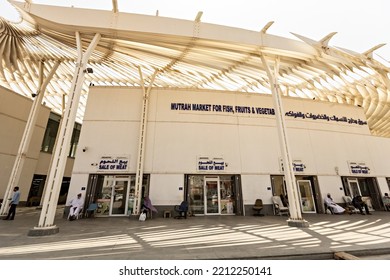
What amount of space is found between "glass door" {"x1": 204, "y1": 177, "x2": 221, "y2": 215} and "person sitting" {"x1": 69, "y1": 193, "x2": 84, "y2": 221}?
632cm

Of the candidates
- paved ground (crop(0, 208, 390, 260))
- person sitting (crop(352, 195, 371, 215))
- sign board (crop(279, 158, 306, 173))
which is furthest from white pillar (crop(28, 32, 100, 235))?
person sitting (crop(352, 195, 371, 215))

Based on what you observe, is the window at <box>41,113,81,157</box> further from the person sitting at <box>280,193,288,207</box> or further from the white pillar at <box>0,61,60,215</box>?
the person sitting at <box>280,193,288,207</box>

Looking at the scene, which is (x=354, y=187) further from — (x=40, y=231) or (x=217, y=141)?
(x=40, y=231)

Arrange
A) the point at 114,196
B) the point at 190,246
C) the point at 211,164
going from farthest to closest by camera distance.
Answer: the point at 211,164, the point at 114,196, the point at 190,246

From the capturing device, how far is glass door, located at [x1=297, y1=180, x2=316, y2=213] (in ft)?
36.3

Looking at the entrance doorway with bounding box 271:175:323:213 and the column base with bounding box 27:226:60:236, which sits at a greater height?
the entrance doorway with bounding box 271:175:323:213

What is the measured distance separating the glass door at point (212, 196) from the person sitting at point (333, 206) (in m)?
6.24

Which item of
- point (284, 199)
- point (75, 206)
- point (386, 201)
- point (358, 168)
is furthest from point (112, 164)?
point (386, 201)

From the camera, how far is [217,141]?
11.1 meters

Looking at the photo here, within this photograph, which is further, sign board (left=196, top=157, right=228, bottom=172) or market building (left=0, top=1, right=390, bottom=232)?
sign board (left=196, top=157, right=228, bottom=172)

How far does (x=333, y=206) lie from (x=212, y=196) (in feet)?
22.3

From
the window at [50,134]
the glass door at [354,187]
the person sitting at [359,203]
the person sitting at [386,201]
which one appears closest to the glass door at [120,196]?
the window at [50,134]

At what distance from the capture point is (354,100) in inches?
553

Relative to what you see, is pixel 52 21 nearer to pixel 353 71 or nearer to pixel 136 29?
pixel 136 29
